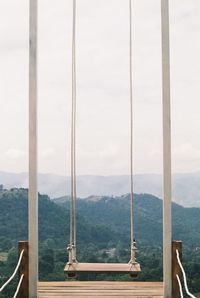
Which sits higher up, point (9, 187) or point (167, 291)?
point (9, 187)

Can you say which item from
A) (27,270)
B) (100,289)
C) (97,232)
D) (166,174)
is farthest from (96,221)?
(166,174)

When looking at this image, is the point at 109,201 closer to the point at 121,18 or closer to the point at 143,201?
the point at 143,201

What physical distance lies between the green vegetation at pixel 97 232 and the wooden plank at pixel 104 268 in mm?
5163

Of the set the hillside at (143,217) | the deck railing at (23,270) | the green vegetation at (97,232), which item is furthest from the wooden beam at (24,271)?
the hillside at (143,217)

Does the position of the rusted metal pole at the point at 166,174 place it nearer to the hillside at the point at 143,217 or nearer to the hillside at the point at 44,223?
the hillside at the point at 44,223

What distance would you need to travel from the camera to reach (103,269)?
3.64 metres

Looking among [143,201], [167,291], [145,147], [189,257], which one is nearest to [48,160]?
[145,147]

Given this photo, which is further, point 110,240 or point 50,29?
point 50,29

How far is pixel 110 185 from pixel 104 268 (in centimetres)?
1383

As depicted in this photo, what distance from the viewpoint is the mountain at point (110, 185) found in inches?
615

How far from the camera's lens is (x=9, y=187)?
1434cm

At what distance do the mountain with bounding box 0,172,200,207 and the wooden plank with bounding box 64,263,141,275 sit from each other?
10.4m

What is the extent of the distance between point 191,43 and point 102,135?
5.39m

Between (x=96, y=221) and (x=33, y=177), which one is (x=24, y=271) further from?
(x=96, y=221)
